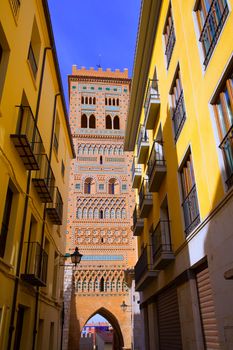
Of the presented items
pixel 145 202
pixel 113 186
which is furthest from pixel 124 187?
pixel 145 202

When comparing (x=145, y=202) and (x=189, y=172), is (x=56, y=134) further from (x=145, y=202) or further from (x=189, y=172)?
(x=189, y=172)

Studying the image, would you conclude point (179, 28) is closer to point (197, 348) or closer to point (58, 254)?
point (197, 348)

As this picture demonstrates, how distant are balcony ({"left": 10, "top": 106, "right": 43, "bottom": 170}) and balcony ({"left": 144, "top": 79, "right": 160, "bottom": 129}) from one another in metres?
3.74

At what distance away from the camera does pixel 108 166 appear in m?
35.2

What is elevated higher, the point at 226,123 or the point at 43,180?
the point at 43,180

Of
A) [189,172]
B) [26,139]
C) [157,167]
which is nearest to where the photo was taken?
[26,139]

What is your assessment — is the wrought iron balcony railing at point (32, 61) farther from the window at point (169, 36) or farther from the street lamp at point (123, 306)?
the street lamp at point (123, 306)

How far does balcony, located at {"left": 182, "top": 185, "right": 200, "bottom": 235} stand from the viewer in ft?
23.1

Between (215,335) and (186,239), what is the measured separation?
1.94 metres

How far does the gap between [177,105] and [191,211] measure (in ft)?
9.04

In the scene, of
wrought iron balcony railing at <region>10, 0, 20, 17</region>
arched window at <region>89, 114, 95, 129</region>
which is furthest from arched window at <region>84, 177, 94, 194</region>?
wrought iron balcony railing at <region>10, 0, 20, 17</region>

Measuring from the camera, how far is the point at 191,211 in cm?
732

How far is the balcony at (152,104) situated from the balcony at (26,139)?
12.3 ft

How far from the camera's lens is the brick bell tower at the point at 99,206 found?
94.5ft
